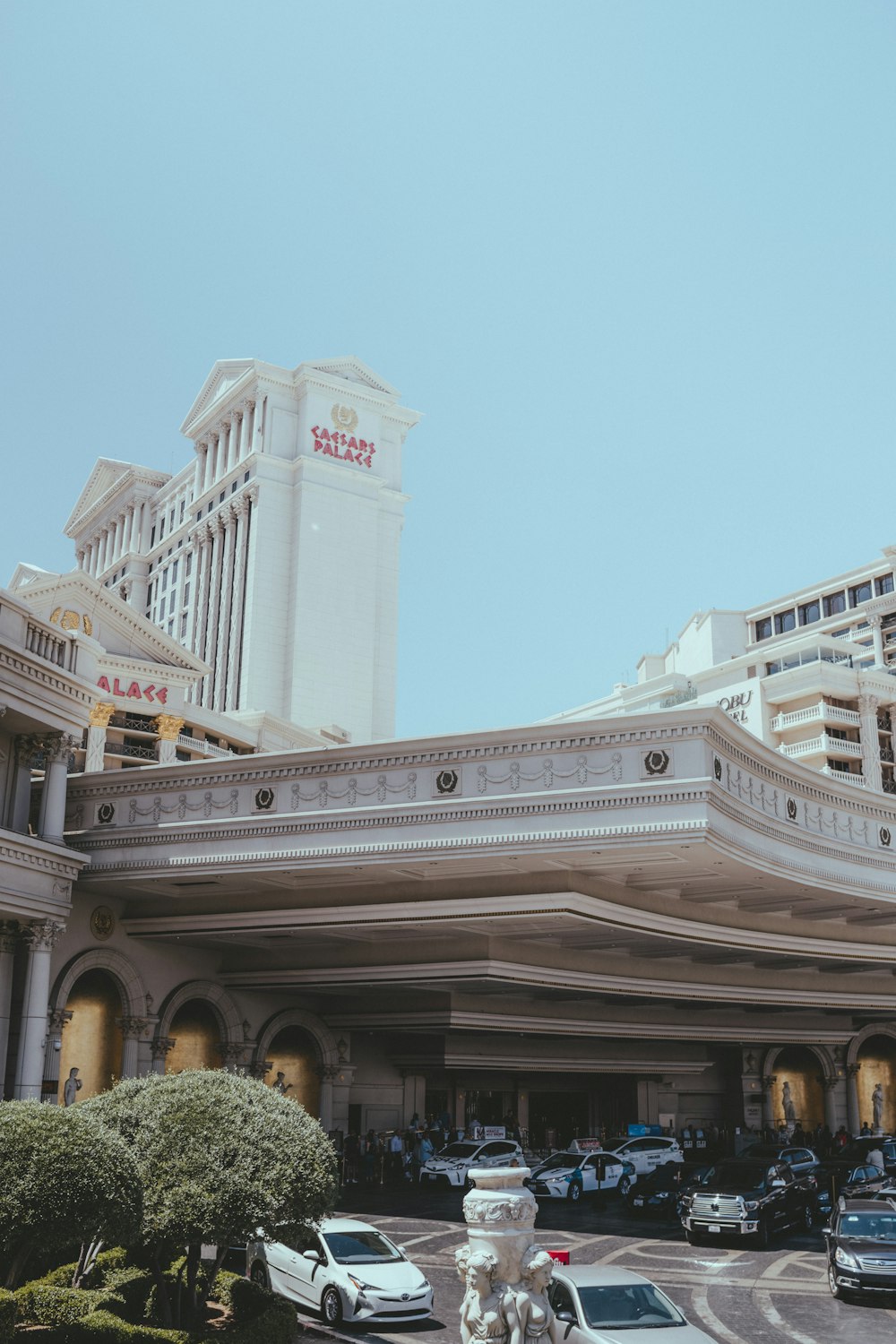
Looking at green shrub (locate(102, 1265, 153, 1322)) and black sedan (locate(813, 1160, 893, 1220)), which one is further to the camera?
black sedan (locate(813, 1160, 893, 1220))

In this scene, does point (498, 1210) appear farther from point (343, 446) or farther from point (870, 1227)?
point (343, 446)

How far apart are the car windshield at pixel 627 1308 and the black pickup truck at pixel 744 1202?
38.2 ft

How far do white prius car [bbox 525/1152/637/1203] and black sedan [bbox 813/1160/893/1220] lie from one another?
4938 mm

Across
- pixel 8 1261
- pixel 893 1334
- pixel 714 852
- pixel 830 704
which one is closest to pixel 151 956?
pixel 714 852

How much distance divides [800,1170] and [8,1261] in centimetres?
2006

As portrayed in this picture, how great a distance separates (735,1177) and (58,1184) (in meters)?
17.7

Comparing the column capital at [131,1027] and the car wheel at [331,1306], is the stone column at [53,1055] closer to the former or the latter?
the column capital at [131,1027]

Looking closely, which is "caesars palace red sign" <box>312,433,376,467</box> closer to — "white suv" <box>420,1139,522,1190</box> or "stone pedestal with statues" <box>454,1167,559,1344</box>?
"white suv" <box>420,1139,522,1190</box>

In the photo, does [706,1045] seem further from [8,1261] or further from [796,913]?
[8,1261]

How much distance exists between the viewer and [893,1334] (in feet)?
60.5

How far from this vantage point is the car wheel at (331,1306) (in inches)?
718

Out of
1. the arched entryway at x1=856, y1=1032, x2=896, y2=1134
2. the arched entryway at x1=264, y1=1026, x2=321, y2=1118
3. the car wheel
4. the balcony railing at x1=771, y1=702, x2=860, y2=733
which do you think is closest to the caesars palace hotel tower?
the balcony railing at x1=771, y1=702, x2=860, y2=733

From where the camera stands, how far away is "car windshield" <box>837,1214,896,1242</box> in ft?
69.4

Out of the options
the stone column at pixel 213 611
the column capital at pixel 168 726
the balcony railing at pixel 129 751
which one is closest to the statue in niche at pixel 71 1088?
the column capital at pixel 168 726
